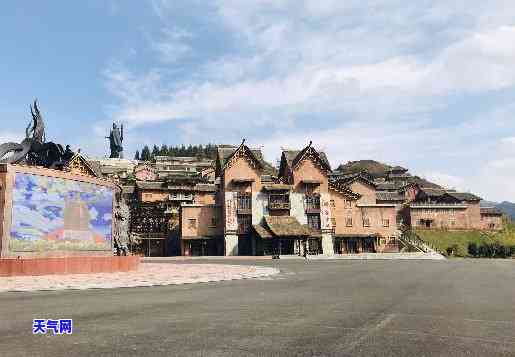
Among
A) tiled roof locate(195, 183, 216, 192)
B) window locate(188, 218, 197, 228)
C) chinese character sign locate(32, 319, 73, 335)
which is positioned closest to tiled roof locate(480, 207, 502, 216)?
tiled roof locate(195, 183, 216, 192)

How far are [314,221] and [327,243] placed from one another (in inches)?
136

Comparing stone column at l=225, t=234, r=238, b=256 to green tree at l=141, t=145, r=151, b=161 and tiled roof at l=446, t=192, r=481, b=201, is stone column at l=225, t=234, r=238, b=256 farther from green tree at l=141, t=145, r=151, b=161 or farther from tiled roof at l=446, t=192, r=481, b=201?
green tree at l=141, t=145, r=151, b=161

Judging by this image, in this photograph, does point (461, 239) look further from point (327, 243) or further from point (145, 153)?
point (145, 153)

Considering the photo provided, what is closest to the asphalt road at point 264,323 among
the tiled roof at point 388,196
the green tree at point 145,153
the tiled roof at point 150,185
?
the tiled roof at point 150,185

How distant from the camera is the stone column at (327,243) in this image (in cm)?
5960

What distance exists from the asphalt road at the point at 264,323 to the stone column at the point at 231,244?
42.7 metres

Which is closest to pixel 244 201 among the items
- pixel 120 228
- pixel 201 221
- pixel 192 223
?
pixel 201 221

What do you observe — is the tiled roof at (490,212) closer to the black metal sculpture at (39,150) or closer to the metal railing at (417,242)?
the metal railing at (417,242)

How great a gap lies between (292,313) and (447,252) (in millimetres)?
61342

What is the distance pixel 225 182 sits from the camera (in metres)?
58.5

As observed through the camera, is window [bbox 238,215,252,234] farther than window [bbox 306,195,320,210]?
No

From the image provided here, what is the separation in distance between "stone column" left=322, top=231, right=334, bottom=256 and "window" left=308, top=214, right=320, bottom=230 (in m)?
1.32

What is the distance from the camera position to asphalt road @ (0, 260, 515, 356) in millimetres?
6418

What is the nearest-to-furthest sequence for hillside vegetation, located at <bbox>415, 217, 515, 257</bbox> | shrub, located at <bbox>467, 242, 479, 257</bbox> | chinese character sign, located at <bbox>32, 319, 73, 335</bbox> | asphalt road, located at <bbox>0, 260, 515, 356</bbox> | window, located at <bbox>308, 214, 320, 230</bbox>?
asphalt road, located at <bbox>0, 260, 515, 356</bbox> → chinese character sign, located at <bbox>32, 319, 73, 335</bbox> → window, located at <bbox>308, 214, 320, 230</bbox> → shrub, located at <bbox>467, 242, 479, 257</bbox> → hillside vegetation, located at <bbox>415, 217, 515, 257</bbox>
